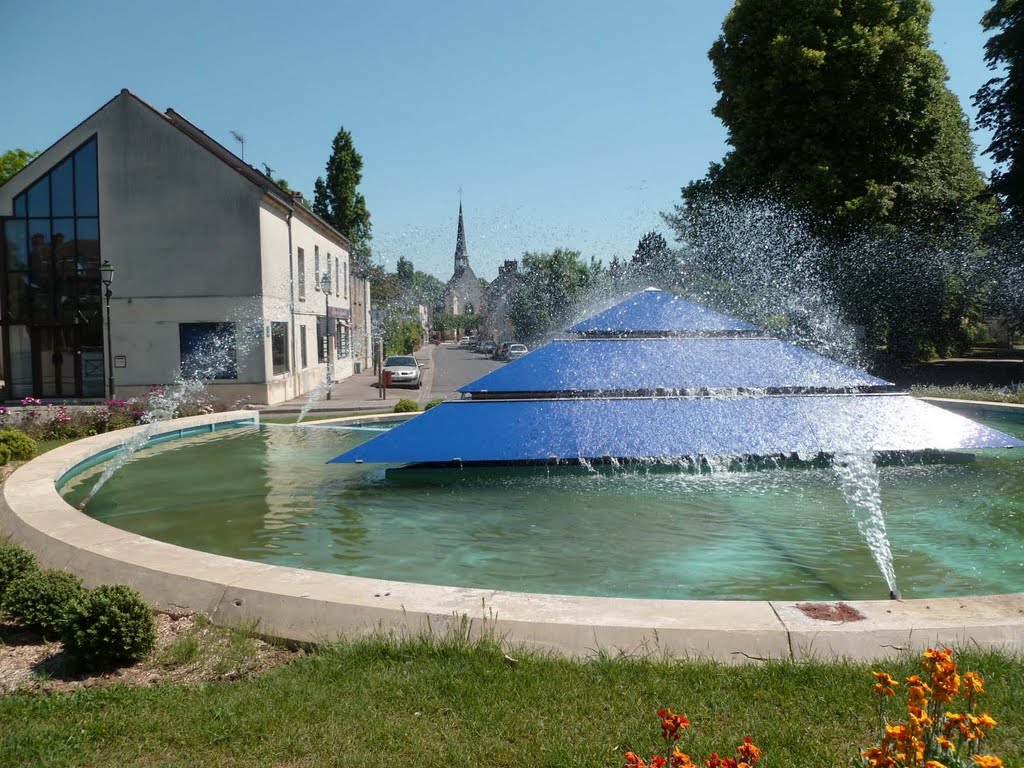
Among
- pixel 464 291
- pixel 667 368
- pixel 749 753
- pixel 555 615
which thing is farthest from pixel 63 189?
pixel 464 291

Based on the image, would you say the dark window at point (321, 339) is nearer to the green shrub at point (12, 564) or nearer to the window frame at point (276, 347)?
the window frame at point (276, 347)

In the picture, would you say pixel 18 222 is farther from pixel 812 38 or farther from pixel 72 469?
pixel 812 38

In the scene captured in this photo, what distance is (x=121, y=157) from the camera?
2766 centimetres

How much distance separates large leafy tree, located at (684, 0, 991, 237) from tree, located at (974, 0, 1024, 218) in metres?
1.24

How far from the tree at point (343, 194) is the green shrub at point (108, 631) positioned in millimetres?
54169

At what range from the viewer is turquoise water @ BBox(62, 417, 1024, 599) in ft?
22.2

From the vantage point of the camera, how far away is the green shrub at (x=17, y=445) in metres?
12.5

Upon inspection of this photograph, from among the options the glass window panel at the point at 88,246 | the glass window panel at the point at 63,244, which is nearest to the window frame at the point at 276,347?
the glass window panel at the point at 88,246

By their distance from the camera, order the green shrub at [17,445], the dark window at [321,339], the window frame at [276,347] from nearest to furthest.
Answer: the green shrub at [17,445]
the window frame at [276,347]
the dark window at [321,339]

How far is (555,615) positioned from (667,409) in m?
7.36

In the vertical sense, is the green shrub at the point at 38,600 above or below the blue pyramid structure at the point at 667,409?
below

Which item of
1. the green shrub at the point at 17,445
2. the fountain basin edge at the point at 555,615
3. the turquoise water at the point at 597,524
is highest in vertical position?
the green shrub at the point at 17,445

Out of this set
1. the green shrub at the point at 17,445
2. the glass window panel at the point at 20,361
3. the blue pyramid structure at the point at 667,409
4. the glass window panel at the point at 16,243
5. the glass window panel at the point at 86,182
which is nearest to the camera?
the blue pyramid structure at the point at 667,409

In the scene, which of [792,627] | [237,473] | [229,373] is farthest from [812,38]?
[792,627]
